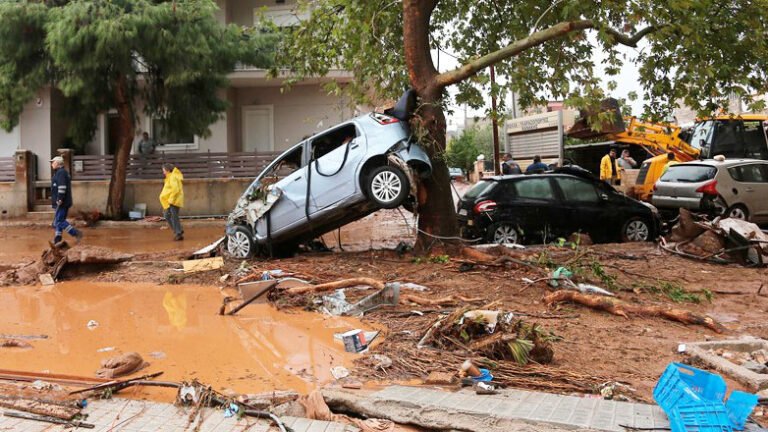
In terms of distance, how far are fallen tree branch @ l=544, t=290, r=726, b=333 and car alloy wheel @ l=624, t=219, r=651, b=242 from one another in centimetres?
528

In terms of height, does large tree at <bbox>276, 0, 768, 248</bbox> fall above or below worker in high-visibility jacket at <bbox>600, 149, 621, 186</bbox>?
above

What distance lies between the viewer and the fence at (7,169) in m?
19.0

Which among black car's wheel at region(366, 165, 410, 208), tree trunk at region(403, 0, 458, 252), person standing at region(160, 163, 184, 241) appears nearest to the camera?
black car's wheel at region(366, 165, 410, 208)

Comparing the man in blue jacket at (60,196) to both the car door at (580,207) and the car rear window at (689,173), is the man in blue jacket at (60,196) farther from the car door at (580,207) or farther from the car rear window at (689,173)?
the car rear window at (689,173)

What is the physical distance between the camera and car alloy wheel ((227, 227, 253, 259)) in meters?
10.2

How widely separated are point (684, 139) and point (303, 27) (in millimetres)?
11489

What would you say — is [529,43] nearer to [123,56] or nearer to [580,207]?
[580,207]

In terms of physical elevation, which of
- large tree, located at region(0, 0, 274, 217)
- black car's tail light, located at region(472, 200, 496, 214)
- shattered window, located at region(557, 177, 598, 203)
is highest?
large tree, located at region(0, 0, 274, 217)

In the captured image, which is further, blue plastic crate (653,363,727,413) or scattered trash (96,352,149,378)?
scattered trash (96,352,149,378)

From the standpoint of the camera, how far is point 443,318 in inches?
218

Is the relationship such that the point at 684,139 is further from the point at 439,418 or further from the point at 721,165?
the point at 439,418

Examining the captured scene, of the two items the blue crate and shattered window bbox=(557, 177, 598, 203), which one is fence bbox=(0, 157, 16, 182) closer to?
shattered window bbox=(557, 177, 598, 203)

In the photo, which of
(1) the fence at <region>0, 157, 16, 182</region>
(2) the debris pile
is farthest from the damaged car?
(1) the fence at <region>0, 157, 16, 182</region>

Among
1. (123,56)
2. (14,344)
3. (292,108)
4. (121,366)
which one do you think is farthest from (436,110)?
(292,108)
